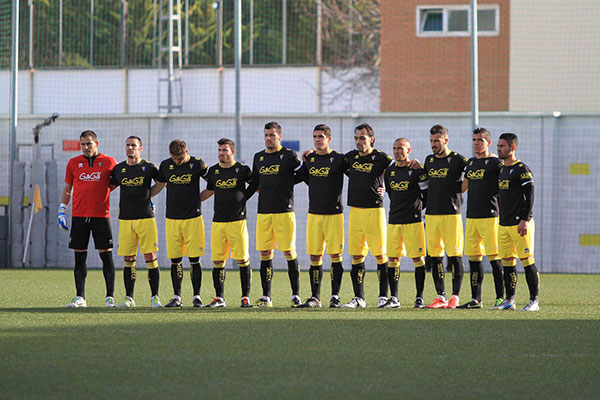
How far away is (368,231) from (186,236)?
1985 millimetres

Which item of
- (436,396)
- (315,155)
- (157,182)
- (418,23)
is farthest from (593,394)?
(418,23)

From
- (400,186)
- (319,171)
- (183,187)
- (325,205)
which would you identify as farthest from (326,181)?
(183,187)

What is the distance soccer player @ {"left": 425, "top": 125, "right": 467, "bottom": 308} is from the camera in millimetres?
10625

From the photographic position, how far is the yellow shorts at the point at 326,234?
10570 millimetres

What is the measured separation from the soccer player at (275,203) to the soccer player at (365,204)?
637 millimetres

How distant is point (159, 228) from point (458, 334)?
1093 centimetres

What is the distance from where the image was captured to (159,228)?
18484 millimetres

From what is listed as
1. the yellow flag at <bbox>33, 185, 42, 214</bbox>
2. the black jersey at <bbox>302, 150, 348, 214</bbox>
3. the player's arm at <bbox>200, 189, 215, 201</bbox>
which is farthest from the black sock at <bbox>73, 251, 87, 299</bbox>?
the yellow flag at <bbox>33, 185, 42, 214</bbox>

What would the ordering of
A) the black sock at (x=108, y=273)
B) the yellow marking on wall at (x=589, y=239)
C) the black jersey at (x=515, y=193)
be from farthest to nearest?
the yellow marking on wall at (x=589, y=239)
the black sock at (x=108, y=273)
the black jersey at (x=515, y=193)

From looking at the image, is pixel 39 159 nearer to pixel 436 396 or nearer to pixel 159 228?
pixel 159 228

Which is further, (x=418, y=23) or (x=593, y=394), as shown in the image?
(x=418, y=23)

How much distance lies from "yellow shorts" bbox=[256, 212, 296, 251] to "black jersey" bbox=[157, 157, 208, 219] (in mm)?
728

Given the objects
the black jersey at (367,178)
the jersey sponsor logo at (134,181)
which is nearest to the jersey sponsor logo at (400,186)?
the black jersey at (367,178)

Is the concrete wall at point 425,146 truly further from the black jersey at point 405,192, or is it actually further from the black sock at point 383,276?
the black sock at point 383,276
